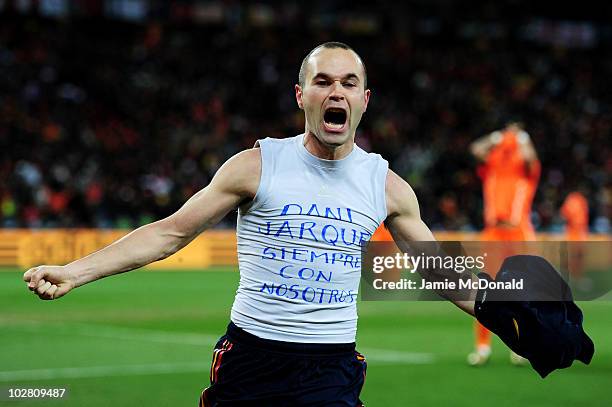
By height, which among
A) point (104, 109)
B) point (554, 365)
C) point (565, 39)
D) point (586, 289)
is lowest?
point (586, 289)

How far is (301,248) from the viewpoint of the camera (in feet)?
14.5

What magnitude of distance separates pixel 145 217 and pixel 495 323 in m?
20.0

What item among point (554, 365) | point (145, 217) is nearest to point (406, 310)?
point (145, 217)

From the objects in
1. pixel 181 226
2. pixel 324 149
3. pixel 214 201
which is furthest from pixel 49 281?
pixel 324 149

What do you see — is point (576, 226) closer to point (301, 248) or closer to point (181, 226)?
point (301, 248)

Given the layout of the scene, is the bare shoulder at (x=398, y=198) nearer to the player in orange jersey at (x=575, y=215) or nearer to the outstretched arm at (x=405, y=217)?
the outstretched arm at (x=405, y=217)

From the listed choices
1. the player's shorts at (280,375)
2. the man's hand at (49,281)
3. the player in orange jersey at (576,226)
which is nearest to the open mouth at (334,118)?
the player's shorts at (280,375)

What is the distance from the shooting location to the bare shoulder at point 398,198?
15.3 feet

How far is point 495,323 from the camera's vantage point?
466 centimetres

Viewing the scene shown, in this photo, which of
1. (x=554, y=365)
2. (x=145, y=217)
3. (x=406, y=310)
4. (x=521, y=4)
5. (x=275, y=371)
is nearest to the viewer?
(x=275, y=371)

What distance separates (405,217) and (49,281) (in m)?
1.55

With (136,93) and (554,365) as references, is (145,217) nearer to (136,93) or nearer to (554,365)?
(136,93)

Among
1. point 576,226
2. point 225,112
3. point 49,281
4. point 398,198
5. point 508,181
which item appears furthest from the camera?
point 225,112

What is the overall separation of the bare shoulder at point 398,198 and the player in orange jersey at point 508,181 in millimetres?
6833
